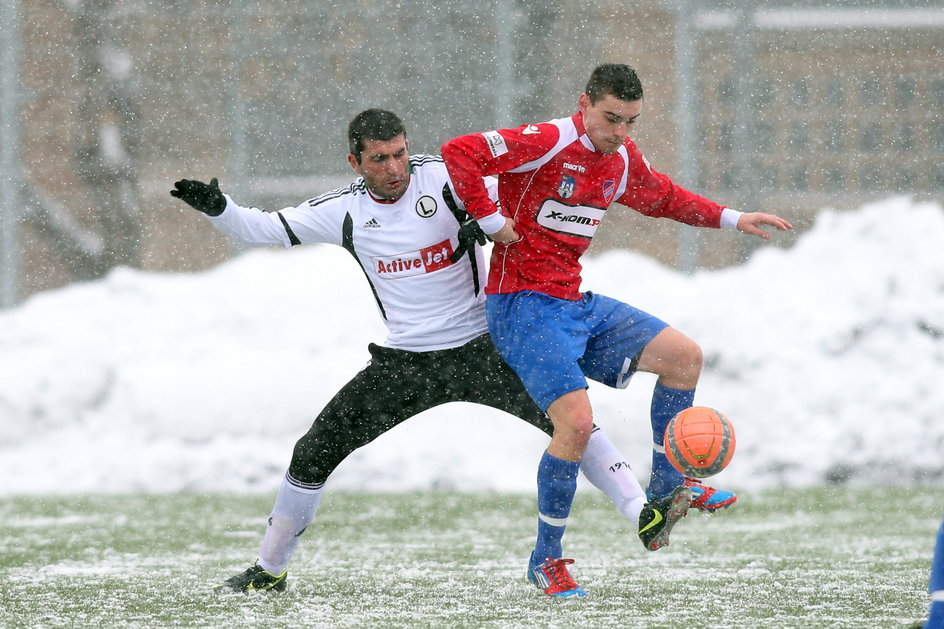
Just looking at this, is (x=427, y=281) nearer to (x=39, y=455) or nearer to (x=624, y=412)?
(x=624, y=412)

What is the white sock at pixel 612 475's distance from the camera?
483 centimetres

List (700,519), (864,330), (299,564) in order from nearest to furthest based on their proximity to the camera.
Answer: (299,564) < (700,519) < (864,330)

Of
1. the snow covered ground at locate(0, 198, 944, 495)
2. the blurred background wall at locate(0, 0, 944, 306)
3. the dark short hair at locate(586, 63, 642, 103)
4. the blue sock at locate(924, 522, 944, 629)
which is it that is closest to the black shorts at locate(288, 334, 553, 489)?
the dark short hair at locate(586, 63, 642, 103)

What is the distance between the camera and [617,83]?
457cm

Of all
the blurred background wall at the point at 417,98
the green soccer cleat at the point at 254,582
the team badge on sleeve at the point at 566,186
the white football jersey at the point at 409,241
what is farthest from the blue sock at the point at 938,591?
the blurred background wall at the point at 417,98

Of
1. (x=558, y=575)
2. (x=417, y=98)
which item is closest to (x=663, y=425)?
(x=558, y=575)

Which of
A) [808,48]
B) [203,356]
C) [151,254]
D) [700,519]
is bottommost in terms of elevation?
[700,519]

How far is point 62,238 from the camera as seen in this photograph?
9500 millimetres

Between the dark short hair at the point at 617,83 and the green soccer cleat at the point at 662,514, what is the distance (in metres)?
1.35

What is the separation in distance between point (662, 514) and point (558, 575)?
0.43 m

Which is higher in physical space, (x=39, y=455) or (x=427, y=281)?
(x=427, y=281)

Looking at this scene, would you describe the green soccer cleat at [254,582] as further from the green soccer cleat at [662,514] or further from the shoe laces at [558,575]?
the green soccer cleat at [662,514]

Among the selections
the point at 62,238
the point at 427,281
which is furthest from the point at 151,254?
the point at 427,281

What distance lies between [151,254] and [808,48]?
482 cm
